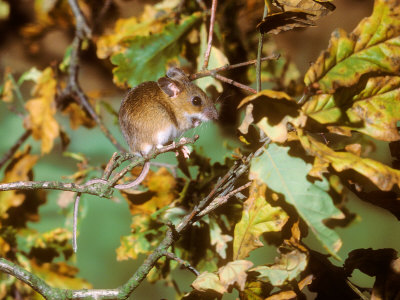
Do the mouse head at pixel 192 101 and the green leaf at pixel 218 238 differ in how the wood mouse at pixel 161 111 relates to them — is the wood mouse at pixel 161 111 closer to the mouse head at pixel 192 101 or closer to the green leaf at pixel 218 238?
the mouse head at pixel 192 101

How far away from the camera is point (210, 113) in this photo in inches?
72.8

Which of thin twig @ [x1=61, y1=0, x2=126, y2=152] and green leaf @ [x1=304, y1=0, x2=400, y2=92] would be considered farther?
thin twig @ [x1=61, y1=0, x2=126, y2=152]

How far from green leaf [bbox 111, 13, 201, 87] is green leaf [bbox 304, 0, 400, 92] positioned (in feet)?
2.76

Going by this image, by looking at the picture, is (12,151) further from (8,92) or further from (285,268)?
(285,268)

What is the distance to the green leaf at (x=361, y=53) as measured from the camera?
75 centimetres

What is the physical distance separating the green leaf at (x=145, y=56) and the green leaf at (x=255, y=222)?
763 millimetres

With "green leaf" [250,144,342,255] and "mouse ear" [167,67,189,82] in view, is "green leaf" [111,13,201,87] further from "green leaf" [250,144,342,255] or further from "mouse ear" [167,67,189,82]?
"green leaf" [250,144,342,255]

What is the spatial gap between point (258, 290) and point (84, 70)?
199 cm

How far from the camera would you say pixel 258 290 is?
917mm

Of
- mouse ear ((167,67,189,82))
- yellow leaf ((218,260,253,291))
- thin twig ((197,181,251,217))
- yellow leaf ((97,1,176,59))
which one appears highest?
yellow leaf ((97,1,176,59))

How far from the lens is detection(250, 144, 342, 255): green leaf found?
0.73 meters

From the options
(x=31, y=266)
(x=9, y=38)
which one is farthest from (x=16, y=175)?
(x=9, y=38)

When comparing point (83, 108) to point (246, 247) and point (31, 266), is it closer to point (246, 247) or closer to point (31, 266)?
point (31, 266)

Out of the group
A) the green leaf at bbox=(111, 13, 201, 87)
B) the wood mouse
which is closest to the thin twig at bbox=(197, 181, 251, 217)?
the wood mouse
